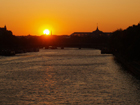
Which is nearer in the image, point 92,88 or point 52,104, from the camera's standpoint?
point 52,104

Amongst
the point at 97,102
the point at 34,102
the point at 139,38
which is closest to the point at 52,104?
the point at 34,102

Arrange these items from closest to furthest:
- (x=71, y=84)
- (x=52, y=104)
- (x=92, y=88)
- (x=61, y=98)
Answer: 1. (x=52, y=104)
2. (x=61, y=98)
3. (x=92, y=88)
4. (x=71, y=84)

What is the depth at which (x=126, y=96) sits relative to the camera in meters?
24.6

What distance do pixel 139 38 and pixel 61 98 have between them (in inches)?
932

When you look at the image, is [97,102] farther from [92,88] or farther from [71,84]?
[71,84]

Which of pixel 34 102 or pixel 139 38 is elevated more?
pixel 139 38

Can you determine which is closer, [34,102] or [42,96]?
[34,102]

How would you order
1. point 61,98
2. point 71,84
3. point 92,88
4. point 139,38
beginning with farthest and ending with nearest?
point 139,38, point 71,84, point 92,88, point 61,98

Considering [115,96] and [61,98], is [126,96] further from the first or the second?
[61,98]

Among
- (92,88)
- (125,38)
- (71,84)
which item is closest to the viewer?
(92,88)

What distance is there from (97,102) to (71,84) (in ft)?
26.3

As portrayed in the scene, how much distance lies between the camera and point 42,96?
80.2 ft

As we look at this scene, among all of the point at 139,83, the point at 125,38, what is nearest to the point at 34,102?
the point at 139,83

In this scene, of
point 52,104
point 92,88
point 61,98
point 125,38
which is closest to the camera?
point 52,104
